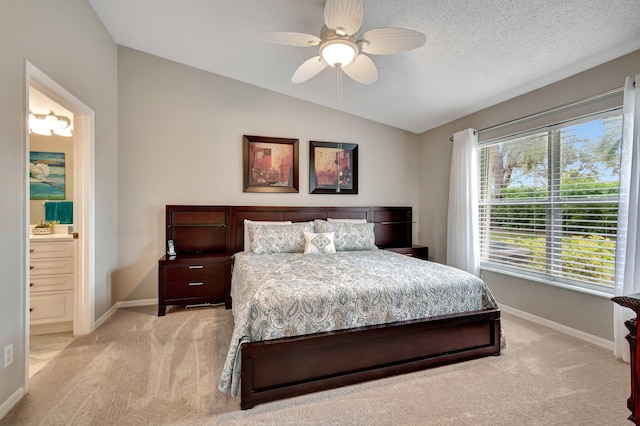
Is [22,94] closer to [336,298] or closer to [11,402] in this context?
[11,402]

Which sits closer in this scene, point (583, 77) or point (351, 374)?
point (351, 374)

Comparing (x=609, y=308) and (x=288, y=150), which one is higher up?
(x=288, y=150)

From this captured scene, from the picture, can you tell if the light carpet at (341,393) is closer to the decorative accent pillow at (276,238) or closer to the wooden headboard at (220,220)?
the decorative accent pillow at (276,238)

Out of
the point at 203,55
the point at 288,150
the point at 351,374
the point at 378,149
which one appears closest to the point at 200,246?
the point at 288,150

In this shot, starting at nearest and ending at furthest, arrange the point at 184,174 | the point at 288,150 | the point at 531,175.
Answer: the point at 531,175 < the point at 184,174 < the point at 288,150

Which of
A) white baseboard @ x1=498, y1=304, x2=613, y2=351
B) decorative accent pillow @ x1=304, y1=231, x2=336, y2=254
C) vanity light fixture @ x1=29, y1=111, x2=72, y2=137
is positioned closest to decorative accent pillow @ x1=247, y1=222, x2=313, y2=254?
decorative accent pillow @ x1=304, y1=231, x2=336, y2=254

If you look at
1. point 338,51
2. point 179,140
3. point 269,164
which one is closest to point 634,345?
point 338,51

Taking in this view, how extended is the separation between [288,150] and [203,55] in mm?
1572

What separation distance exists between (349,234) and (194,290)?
205cm

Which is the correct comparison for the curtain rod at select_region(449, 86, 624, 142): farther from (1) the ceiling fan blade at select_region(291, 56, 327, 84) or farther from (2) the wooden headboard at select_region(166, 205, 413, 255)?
(1) the ceiling fan blade at select_region(291, 56, 327, 84)

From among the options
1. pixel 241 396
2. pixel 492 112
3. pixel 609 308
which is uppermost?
pixel 492 112

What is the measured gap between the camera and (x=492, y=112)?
11.5 feet

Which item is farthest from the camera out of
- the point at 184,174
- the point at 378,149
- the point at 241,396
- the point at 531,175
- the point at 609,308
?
the point at 378,149

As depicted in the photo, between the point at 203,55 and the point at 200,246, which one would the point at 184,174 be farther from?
the point at 203,55
